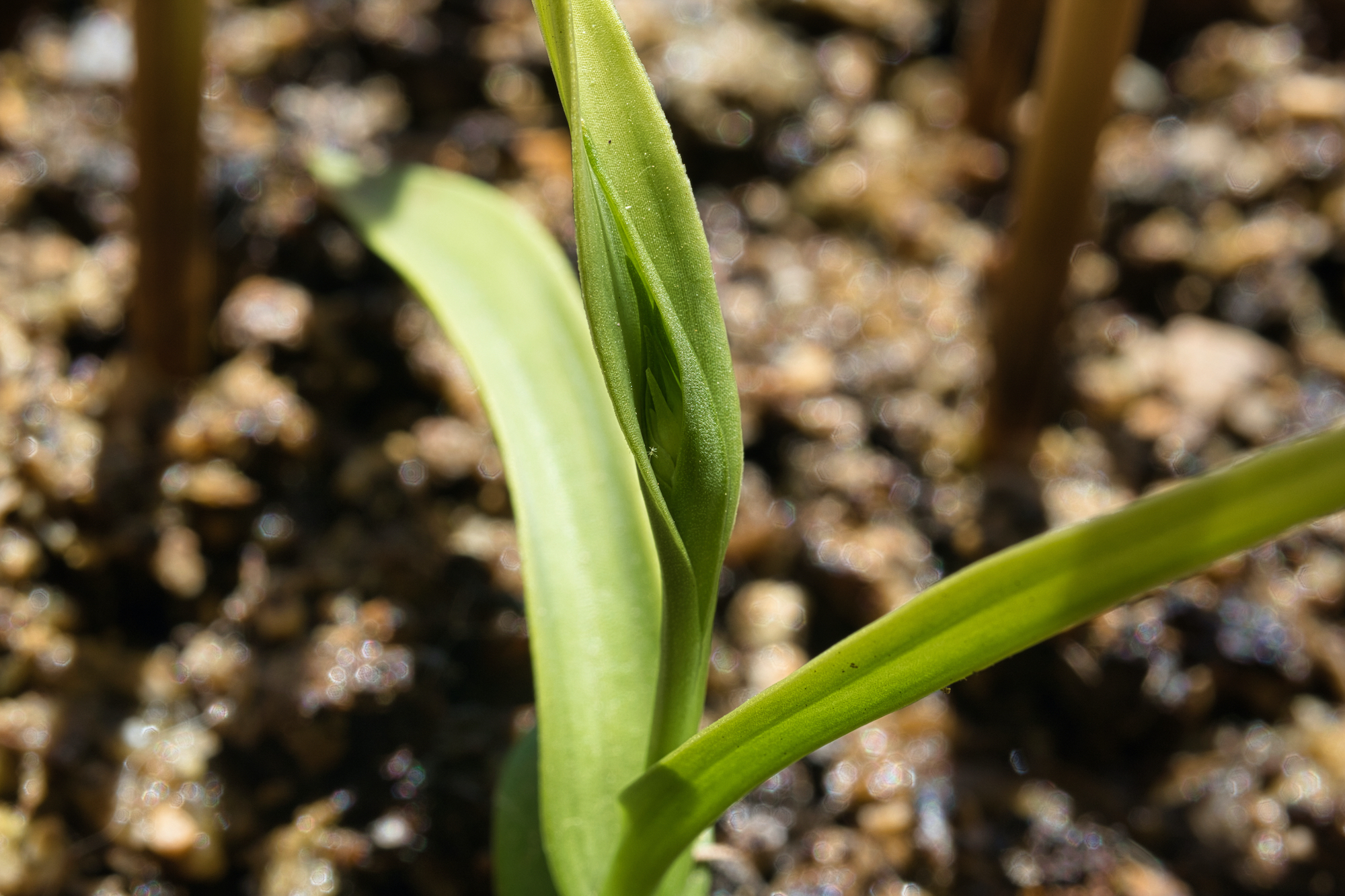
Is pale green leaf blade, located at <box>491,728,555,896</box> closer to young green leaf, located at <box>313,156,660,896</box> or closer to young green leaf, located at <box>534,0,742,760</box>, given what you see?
young green leaf, located at <box>313,156,660,896</box>

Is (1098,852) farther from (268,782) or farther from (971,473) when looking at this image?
(268,782)

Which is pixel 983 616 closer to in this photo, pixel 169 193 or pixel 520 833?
pixel 520 833

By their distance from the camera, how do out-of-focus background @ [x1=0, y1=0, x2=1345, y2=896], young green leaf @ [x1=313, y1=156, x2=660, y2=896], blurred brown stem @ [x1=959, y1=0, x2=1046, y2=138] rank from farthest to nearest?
blurred brown stem @ [x1=959, y1=0, x2=1046, y2=138]
out-of-focus background @ [x1=0, y1=0, x2=1345, y2=896]
young green leaf @ [x1=313, y1=156, x2=660, y2=896]

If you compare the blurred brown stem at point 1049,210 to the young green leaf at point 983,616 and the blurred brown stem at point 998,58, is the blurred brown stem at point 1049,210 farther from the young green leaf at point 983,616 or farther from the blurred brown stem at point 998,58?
the young green leaf at point 983,616

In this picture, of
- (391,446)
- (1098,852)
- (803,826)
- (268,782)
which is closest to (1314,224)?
(1098,852)

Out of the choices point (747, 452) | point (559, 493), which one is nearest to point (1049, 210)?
point (747, 452)

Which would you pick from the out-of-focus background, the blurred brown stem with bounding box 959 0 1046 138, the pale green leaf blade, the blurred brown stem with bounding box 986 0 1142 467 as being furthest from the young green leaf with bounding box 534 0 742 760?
the blurred brown stem with bounding box 959 0 1046 138
